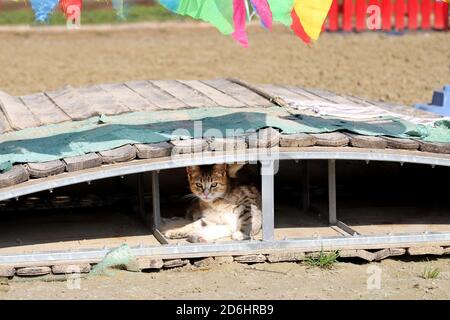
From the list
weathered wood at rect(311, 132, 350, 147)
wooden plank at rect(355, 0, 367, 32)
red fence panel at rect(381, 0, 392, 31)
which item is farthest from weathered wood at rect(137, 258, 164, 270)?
wooden plank at rect(355, 0, 367, 32)

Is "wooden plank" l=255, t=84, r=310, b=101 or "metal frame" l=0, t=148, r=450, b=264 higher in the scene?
"wooden plank" l=255, t=84, r=310, b=101

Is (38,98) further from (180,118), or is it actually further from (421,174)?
(421,174)

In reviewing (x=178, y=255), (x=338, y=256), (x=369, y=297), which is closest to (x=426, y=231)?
(x=338, y=256)

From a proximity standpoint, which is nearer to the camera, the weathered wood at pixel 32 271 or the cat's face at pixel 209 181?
the weathered wood at pixel 32 271

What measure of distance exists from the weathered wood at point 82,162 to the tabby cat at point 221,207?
968mm

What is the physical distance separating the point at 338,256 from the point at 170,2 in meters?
2.11

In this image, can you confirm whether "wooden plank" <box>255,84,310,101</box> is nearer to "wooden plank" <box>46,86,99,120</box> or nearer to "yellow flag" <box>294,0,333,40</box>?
"wooden plank" <box>46,86,99,120</box>

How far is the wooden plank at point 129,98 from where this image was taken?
26.1 ft

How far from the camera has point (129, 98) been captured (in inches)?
330

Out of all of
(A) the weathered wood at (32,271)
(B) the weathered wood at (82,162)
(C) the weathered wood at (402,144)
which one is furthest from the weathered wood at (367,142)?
(A) the weathered wood at (32,271)

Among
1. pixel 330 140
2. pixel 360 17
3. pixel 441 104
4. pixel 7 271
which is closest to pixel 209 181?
pixel 330 140

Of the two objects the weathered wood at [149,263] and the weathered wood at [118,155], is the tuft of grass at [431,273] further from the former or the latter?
the weathered wood at [118,155]

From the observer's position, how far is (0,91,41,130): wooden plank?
7514mm

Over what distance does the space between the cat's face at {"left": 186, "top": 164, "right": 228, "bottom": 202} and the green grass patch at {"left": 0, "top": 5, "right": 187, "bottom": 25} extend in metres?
14.0
